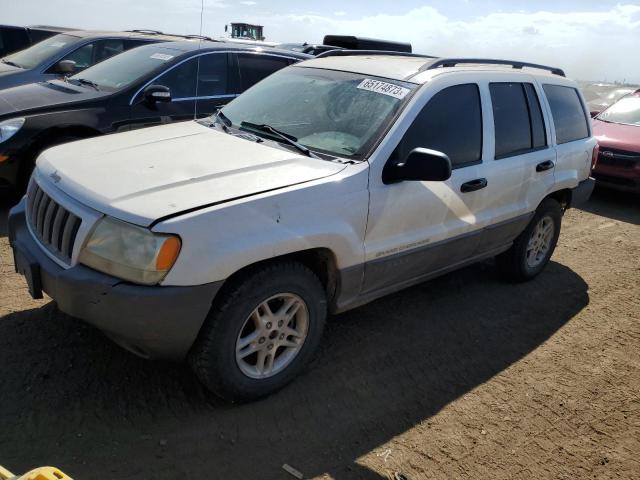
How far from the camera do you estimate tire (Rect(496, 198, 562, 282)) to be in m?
4.82

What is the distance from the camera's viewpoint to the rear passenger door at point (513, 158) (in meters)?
4.07

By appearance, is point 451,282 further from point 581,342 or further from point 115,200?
point 115,200

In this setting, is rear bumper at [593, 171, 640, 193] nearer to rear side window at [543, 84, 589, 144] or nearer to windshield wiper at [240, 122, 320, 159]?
rear side window at [543, 84, 589, 144]

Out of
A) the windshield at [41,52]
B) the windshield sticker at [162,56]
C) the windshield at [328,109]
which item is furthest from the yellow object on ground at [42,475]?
the windshield at [41,52]

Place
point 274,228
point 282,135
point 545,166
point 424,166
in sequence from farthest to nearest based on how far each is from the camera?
point 545,166, point 282,135, point 424,166, point 274,228

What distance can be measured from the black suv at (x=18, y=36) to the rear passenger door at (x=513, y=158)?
10345 millimetres

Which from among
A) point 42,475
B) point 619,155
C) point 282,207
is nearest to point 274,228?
point 282,207

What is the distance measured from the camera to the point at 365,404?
3162 millimetres

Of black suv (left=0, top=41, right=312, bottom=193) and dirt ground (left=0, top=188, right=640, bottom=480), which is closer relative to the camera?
dirt ground (left=0, top=188, right=640, bottom=480)

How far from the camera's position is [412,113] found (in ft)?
11.3

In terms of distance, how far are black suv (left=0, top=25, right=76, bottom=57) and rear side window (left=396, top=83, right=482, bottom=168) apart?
10.4 meters

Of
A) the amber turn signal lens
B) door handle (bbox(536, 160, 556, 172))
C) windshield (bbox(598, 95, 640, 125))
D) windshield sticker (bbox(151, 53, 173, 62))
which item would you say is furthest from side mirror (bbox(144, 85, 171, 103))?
windshield (bbox(598, 95, 640, 125))

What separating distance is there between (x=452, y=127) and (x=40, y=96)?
4310mm

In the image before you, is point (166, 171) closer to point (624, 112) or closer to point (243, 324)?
point (243, 324)
